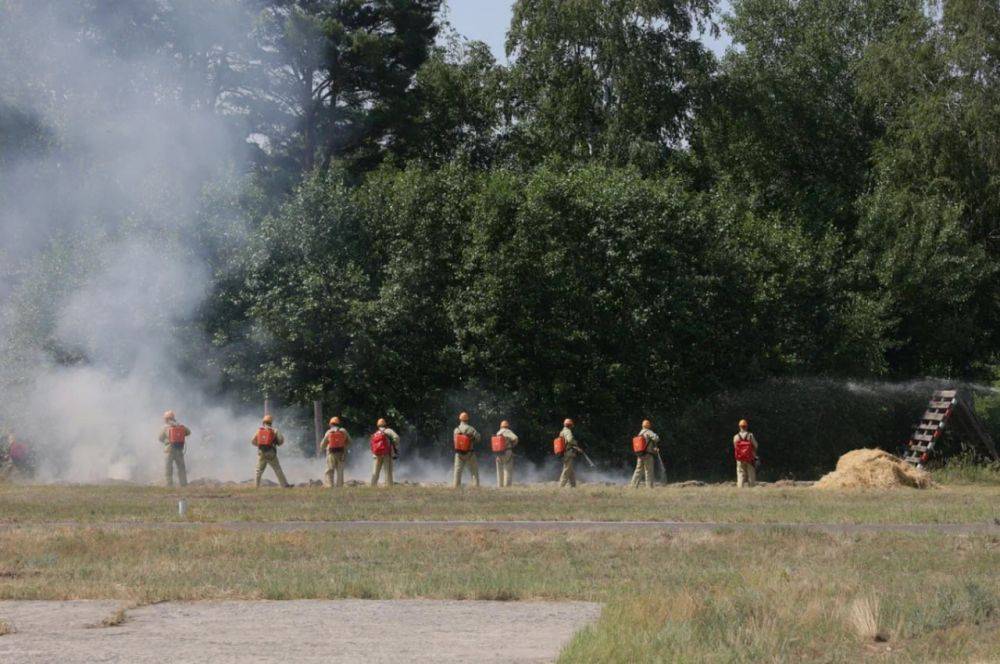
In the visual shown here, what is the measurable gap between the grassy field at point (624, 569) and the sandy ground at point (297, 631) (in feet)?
1.41

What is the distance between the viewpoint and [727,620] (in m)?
11.2

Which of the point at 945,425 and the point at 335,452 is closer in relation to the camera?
the point at 335,452

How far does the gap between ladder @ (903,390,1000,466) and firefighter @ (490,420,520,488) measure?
12721mm

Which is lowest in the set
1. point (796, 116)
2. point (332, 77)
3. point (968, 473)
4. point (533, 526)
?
point (533, 526)

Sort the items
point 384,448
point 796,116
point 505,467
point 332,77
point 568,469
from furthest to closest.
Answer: point 796,116
point 332,77
point 505,467
point 568,469
point 384,448

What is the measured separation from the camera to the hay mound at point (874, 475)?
101ft

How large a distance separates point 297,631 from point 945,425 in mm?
31130

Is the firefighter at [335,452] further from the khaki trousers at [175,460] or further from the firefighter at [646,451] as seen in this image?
the firefighter at [646,451]

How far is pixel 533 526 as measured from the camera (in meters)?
20.3

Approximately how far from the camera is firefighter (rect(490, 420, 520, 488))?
32219 millimetres

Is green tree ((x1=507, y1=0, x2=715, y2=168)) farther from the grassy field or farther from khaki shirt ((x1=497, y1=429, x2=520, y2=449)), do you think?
the grassy field

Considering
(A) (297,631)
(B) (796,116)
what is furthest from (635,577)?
(B) (796,116)

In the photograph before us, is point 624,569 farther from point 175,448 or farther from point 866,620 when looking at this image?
point 175,448

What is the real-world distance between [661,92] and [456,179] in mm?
11265
